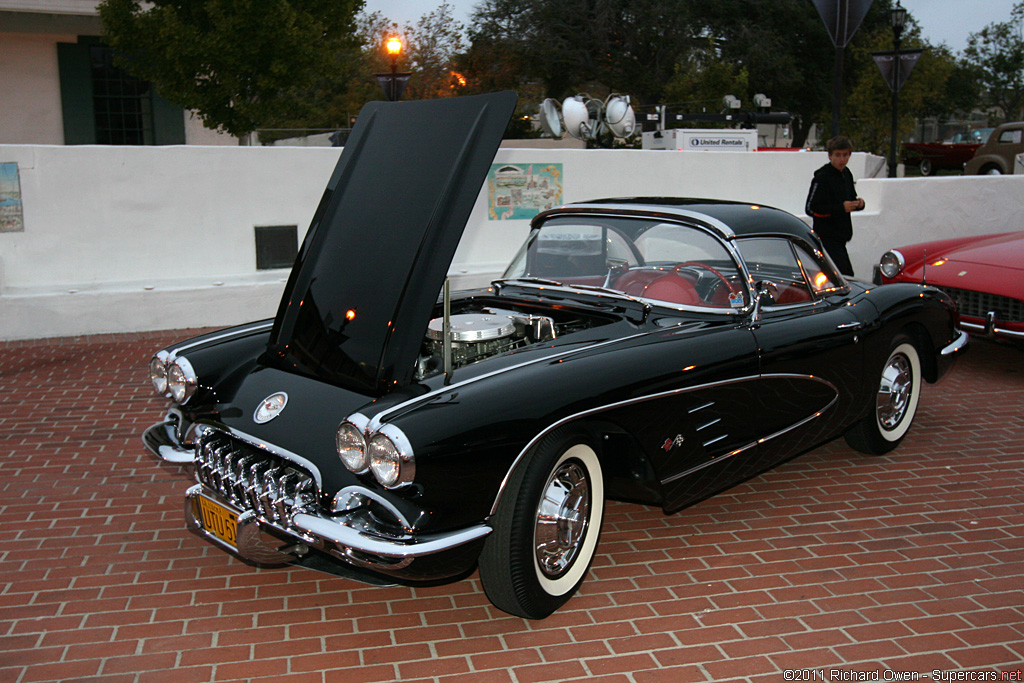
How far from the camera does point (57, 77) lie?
50.6ft

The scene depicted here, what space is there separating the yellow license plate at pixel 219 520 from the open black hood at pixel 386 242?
24.9 inches

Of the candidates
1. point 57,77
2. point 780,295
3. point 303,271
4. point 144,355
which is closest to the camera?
point 303,271

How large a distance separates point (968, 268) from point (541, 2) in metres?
33.6

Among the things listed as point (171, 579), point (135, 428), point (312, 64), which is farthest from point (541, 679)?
point (312, 64)

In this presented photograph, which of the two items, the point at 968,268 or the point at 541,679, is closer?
the point at 541,679

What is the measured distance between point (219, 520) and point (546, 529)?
121cm

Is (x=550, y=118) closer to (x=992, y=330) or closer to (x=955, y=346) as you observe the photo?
(x=992, y=330)

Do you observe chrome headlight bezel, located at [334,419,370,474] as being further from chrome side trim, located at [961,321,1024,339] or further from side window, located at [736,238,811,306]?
chrome side trim, located at [961,321,1024,339]

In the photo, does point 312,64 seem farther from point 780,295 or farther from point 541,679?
point 541,679

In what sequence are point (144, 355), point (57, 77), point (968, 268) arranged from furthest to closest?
point (57, 77) < point (144, 355) < point (968, 268)

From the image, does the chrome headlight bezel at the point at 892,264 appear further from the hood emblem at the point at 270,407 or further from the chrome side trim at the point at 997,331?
the hood emblem at the point at 270,407

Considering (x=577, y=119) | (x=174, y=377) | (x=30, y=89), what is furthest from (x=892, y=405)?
(x=30, y=89)

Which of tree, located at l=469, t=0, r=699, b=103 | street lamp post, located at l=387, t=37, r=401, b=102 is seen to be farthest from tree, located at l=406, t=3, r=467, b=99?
street lamp post, located at l=387, t=37, r=401, b=102

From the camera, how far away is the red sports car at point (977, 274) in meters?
6.41
